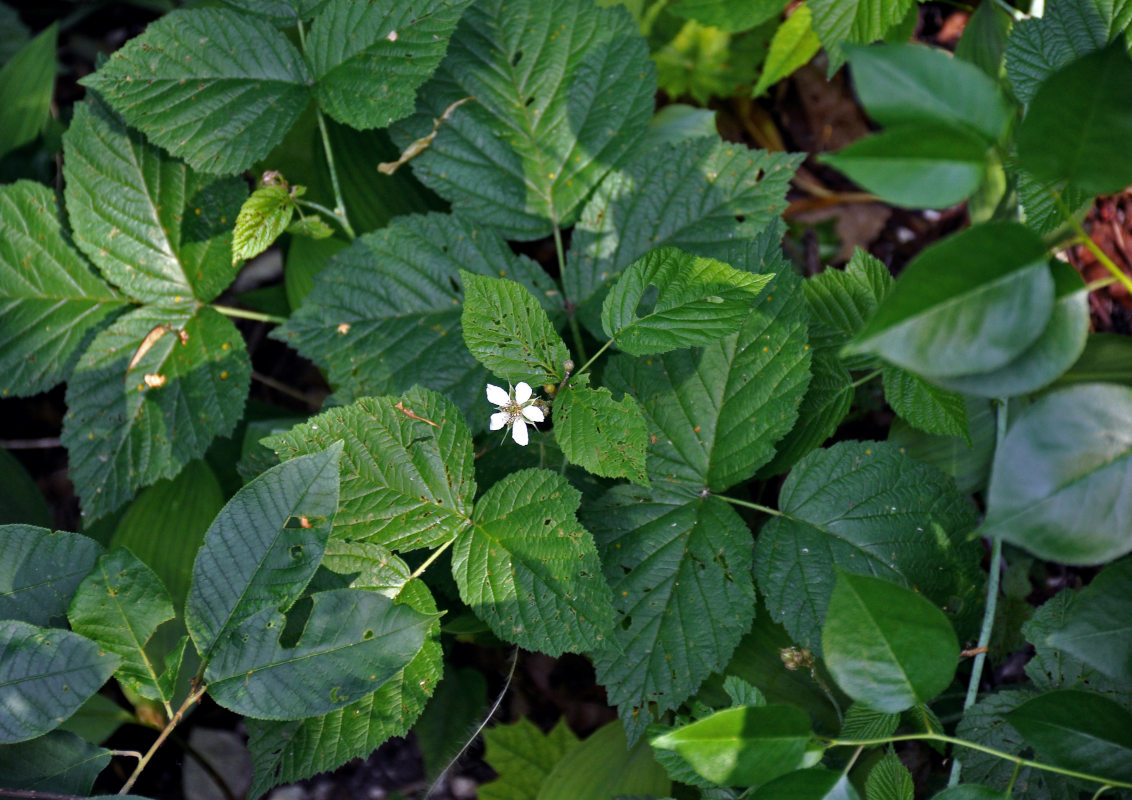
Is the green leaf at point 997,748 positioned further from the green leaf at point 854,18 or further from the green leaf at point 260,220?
the green leaf at point 260,220

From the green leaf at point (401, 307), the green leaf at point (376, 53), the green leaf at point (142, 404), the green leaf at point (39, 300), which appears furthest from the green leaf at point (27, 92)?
the green leaf at point (401, 307)

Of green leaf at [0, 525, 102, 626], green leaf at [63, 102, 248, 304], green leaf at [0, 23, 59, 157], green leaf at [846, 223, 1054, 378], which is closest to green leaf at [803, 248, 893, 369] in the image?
green leaf at [846, 223, 1054, 378]

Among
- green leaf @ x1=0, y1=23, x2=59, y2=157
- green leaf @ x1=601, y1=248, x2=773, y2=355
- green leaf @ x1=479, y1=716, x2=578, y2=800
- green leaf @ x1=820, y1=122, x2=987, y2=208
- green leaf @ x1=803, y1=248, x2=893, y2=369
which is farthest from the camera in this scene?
green leaf @ x1=0, y1=23, x2=59, y2=157

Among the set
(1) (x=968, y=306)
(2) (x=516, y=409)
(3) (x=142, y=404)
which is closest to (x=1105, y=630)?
(1) (x=968, y=306)

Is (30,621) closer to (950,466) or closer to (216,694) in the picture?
(216,694)

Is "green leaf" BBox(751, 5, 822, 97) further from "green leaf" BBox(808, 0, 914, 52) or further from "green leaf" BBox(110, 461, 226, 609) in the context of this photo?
"green leaf" BBox(110, 461, 226, 609)

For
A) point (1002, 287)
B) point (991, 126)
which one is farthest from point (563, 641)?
point (991, 126)
